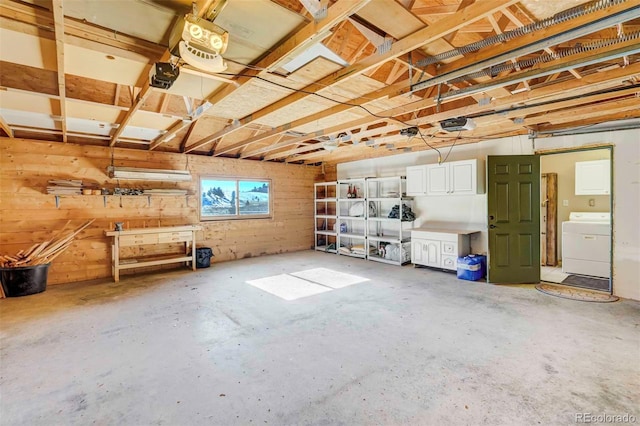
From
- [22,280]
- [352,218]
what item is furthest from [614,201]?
[22,280]

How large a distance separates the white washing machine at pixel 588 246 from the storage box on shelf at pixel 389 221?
108 inches

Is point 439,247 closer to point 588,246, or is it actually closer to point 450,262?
point 450,262

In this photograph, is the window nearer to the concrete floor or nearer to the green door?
the concrete floor

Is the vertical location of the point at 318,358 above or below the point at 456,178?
below

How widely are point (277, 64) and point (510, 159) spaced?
14.0ft

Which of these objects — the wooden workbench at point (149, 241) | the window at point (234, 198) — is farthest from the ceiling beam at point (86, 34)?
the window at point (234, 198)

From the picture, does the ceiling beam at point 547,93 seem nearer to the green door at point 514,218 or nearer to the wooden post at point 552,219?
the green door at point 514,218

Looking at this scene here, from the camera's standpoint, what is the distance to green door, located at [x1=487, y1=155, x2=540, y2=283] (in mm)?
4770

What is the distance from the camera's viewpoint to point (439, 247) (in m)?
5.58

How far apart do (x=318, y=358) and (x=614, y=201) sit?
4.66m

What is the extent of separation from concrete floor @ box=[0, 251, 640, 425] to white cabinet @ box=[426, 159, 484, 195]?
1894 millimetres

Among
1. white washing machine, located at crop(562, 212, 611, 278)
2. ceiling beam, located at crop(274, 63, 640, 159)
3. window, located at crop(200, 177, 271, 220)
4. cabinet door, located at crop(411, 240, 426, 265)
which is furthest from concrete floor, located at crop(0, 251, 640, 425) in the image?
window, located at crop(200, 177, 271, 220)

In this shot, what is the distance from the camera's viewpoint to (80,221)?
209 inches

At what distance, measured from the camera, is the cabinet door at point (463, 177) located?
5.28 metres
